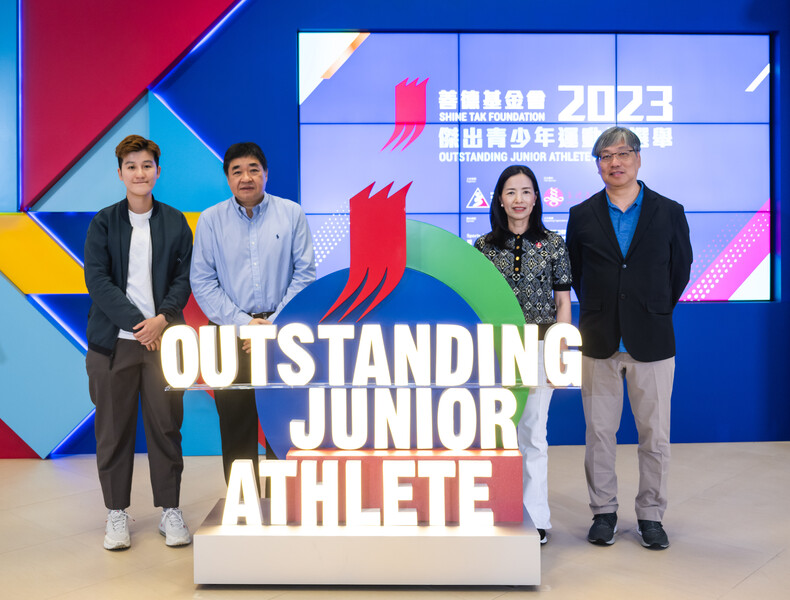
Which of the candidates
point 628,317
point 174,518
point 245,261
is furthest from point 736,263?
point 174,518

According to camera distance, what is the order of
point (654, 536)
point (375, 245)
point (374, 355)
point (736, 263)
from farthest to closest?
point (736, 263)
point (654, 536)
point (375, 245)
point (374, 355)

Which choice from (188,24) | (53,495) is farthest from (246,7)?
(53,495)

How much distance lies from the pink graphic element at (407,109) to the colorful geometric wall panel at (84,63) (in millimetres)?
1265

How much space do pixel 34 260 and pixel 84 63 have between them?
1314mm

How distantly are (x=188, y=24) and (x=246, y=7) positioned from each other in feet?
1.28

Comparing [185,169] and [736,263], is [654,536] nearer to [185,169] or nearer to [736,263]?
[736,263]

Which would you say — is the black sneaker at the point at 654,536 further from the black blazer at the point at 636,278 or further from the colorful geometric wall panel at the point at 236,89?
the colorful geometric wall panel at the point at 236,89

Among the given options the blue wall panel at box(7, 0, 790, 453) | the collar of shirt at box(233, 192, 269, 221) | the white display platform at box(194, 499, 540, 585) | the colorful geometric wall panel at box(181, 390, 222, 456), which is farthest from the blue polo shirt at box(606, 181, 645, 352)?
the colorful geometric wall panel at box(181, 390, 222, 456)

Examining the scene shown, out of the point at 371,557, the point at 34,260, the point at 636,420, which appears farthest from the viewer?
the point at 34,260

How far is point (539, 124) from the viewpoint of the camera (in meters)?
4.38

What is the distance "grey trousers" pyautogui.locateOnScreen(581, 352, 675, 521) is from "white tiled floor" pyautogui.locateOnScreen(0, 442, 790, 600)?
20 centimetres

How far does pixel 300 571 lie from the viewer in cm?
230

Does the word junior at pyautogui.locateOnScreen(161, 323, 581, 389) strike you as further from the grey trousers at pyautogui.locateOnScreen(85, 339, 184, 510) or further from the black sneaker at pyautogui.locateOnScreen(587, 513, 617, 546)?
the black sneaker at pyautogui.locateOnScreen(587, 513, 617, 546)

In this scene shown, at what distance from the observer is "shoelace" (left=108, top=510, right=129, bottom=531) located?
276cm
